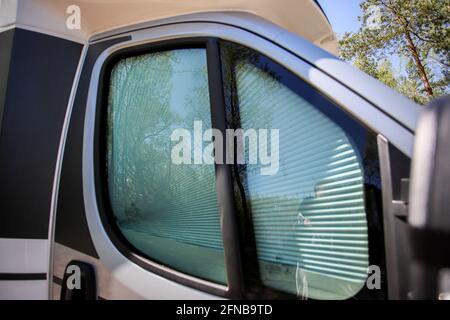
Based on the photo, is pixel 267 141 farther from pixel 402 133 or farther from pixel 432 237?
pixel 432 237

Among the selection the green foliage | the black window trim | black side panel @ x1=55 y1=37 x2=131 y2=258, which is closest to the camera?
the black window trim

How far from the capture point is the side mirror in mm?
734

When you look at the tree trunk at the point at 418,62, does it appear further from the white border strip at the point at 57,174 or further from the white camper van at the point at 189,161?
the white border strip at the point at 57,174

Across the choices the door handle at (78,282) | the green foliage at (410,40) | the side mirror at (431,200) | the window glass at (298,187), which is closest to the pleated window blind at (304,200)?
the window glass at (298,187)

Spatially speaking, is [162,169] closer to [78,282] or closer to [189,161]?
[189,161]

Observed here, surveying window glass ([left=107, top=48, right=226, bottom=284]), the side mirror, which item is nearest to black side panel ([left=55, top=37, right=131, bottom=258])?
window glass ([left=107, top=48, right=226, bottom=284])

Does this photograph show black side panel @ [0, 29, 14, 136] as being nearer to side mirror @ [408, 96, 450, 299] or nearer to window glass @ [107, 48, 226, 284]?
window glass @ [107, 48, 226, 284]

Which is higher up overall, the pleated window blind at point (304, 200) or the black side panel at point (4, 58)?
the black side panel at point (4, 58)

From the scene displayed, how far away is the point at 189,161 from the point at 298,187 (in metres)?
0.44

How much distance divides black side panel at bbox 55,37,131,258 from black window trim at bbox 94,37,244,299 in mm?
66

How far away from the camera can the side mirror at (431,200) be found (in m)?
0.73

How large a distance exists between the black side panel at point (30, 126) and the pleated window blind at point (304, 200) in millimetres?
838

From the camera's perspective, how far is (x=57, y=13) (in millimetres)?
1711
